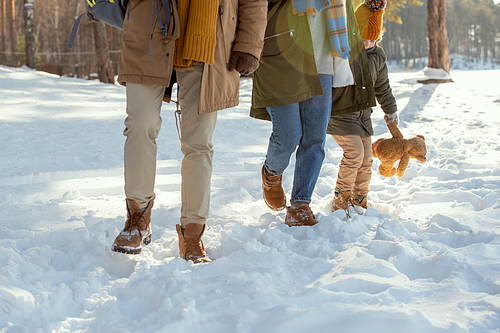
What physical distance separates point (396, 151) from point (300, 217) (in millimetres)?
1069

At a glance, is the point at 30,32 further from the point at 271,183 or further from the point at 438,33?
the point at 271,183

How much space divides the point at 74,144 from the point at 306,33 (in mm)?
3508

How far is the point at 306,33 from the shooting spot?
8.16 ft

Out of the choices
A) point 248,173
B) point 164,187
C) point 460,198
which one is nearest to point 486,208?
point 460,198

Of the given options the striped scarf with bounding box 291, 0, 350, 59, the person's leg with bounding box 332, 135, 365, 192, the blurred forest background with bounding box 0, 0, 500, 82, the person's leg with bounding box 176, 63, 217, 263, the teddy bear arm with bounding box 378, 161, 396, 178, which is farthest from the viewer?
the blurred forest background with bounding box 0, 0, 500, 82

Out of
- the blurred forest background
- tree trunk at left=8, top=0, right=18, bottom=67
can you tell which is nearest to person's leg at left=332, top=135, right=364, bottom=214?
tree trunk at left=8, top=0, right=18, bottom=67

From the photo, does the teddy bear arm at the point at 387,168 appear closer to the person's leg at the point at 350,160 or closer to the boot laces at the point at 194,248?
the person's leg at the point at 350,160

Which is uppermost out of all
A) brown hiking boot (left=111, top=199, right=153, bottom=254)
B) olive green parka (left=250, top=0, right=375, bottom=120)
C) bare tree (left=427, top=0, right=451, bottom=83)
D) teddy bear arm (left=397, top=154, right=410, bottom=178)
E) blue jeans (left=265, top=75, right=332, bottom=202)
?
bare tree (left=427, top=0, right=451, bottom=83)

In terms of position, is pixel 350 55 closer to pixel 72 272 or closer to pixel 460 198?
pixel 460 198

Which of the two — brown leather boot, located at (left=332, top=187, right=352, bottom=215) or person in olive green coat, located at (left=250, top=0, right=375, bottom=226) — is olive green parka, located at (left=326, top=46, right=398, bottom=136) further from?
brown leather boot, located at (left=332, top=187, right=352, bottom=215)

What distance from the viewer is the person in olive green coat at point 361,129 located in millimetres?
2912

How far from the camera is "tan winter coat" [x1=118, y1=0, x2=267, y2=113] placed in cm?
193

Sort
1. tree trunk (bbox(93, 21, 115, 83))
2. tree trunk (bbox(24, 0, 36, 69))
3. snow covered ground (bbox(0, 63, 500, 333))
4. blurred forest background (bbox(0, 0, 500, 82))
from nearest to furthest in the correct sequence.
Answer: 1. snow covered ground (bbox(0, 63, 500, 333))
2. tree trunk (bbox(93, 21, 115, 83))
3. tree trunk (bbox(24, 0, 36, 69))
4. blurred forest background (bbox(0, 0, 500, 82))

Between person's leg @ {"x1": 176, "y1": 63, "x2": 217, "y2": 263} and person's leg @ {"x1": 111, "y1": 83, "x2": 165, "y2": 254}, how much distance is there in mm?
142
